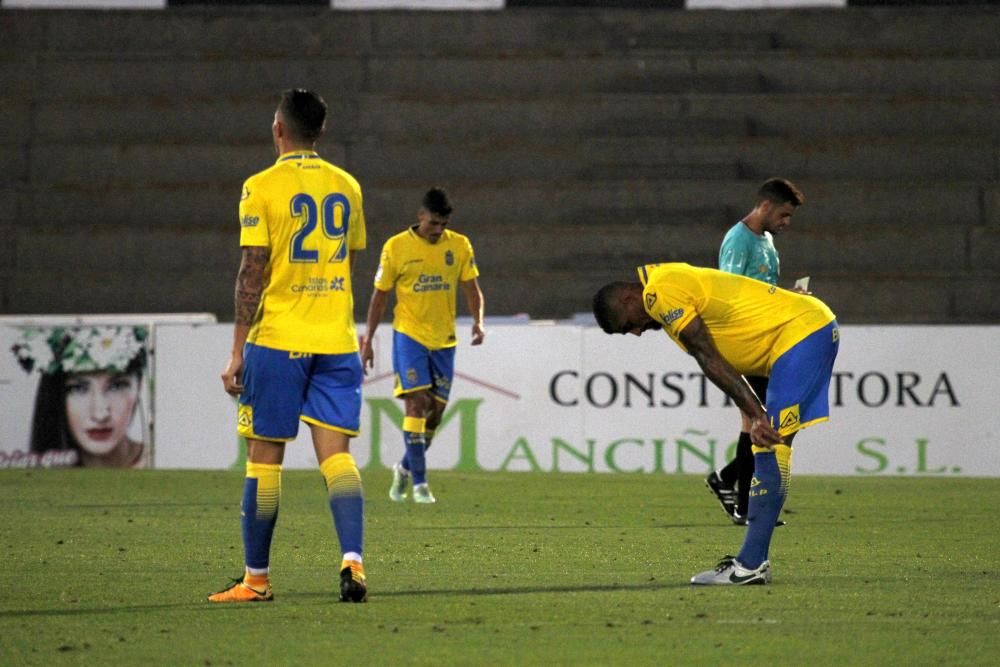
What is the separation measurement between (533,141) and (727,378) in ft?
49.7

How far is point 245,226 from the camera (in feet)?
22.1

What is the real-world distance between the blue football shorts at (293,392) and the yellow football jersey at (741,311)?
1.34 m

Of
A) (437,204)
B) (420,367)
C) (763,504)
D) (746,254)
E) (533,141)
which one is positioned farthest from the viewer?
(533,141)

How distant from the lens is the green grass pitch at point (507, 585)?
556 cm

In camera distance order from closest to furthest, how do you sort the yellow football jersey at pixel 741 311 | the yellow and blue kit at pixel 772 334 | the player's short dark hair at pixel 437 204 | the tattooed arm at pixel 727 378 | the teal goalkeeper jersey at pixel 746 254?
the tattooed arm at pixel 727 378, the yellow football jersey at pixel 741 311, the yellow and blue kit at pixel 772 334, the teal goalkeeper jersey at pixel 746 254, the player's short dark hair at pixel 437 204

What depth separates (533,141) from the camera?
22.2m

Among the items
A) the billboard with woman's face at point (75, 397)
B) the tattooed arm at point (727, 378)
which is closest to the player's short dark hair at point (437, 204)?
the billboard with woman's face at point (75, 397)

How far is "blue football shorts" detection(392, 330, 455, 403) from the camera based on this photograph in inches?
520

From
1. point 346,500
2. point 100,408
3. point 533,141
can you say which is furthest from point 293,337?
point 533,141

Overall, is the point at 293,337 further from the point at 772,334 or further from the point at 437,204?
the point at 437,204

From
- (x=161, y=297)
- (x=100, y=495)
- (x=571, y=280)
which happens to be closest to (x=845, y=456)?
(x=571, y=280)

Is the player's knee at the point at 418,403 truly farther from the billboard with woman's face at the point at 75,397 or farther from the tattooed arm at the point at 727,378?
the tattooed arm at the point at 727,378

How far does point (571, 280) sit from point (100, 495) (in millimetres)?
8328

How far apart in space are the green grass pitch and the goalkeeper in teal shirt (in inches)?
10.4
